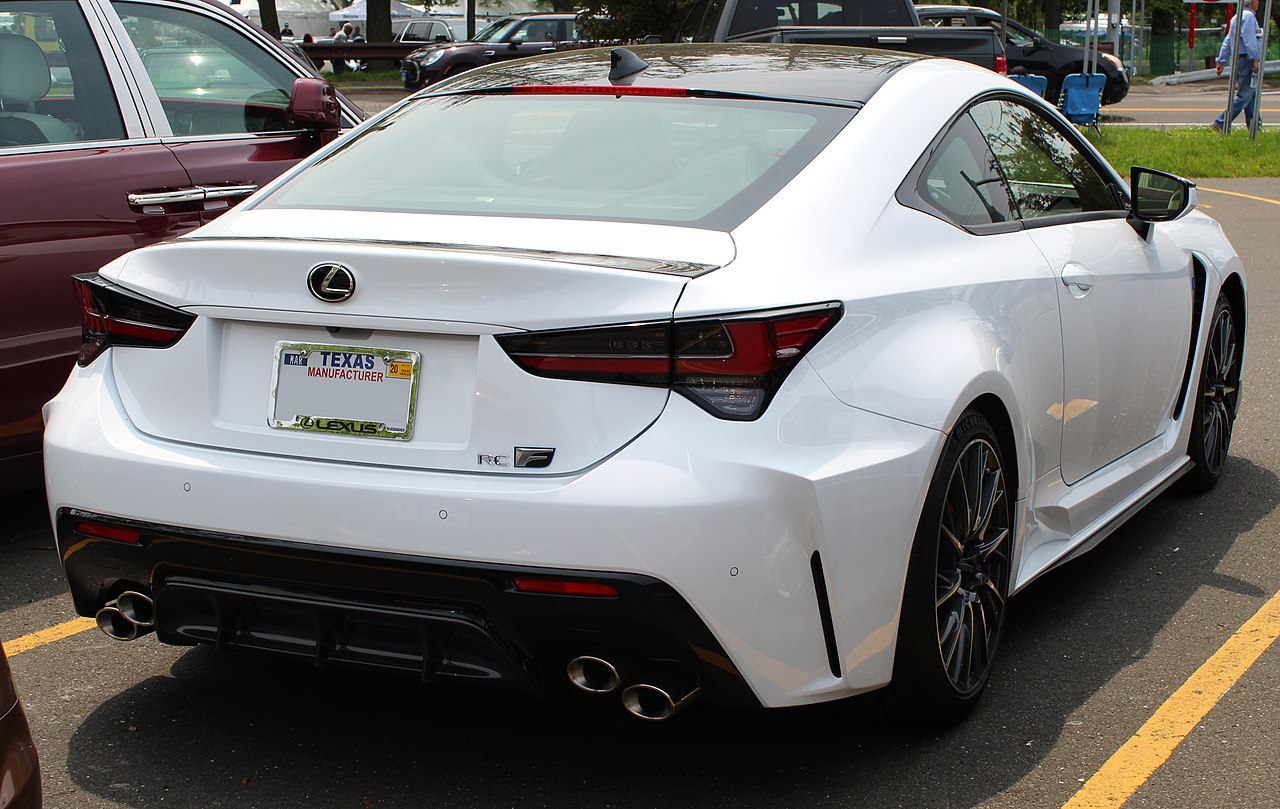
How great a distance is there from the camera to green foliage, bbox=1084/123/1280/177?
16.9m

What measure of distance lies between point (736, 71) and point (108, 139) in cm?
245

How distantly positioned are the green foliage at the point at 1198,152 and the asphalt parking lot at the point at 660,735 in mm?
12670

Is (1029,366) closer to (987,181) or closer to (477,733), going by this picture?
(987,181)

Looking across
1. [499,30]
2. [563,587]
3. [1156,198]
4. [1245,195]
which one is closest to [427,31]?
[499,30]

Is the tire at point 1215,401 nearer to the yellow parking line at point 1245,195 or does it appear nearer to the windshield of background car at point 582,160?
the windshield of background car at point 582,160

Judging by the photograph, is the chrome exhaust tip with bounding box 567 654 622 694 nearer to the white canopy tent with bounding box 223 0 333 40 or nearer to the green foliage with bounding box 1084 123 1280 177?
the green foliage with bounding box 1084 123 1280 177

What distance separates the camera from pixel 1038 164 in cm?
445

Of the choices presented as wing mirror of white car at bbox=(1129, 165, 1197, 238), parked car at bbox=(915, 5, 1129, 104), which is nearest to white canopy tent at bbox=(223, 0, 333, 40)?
parked car at bbox=(915, 5, 1129, 104)

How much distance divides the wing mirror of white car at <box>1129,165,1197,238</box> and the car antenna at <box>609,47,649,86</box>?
1610 mm

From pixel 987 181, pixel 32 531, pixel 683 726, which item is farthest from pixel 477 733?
pixel 32 531

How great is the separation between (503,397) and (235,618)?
2.55 ft

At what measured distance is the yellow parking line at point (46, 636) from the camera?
416 centimetres

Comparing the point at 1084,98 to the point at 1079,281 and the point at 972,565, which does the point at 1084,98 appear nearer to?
the point at 1079,281

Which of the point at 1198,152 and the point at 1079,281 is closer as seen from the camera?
the point at 1079,281
